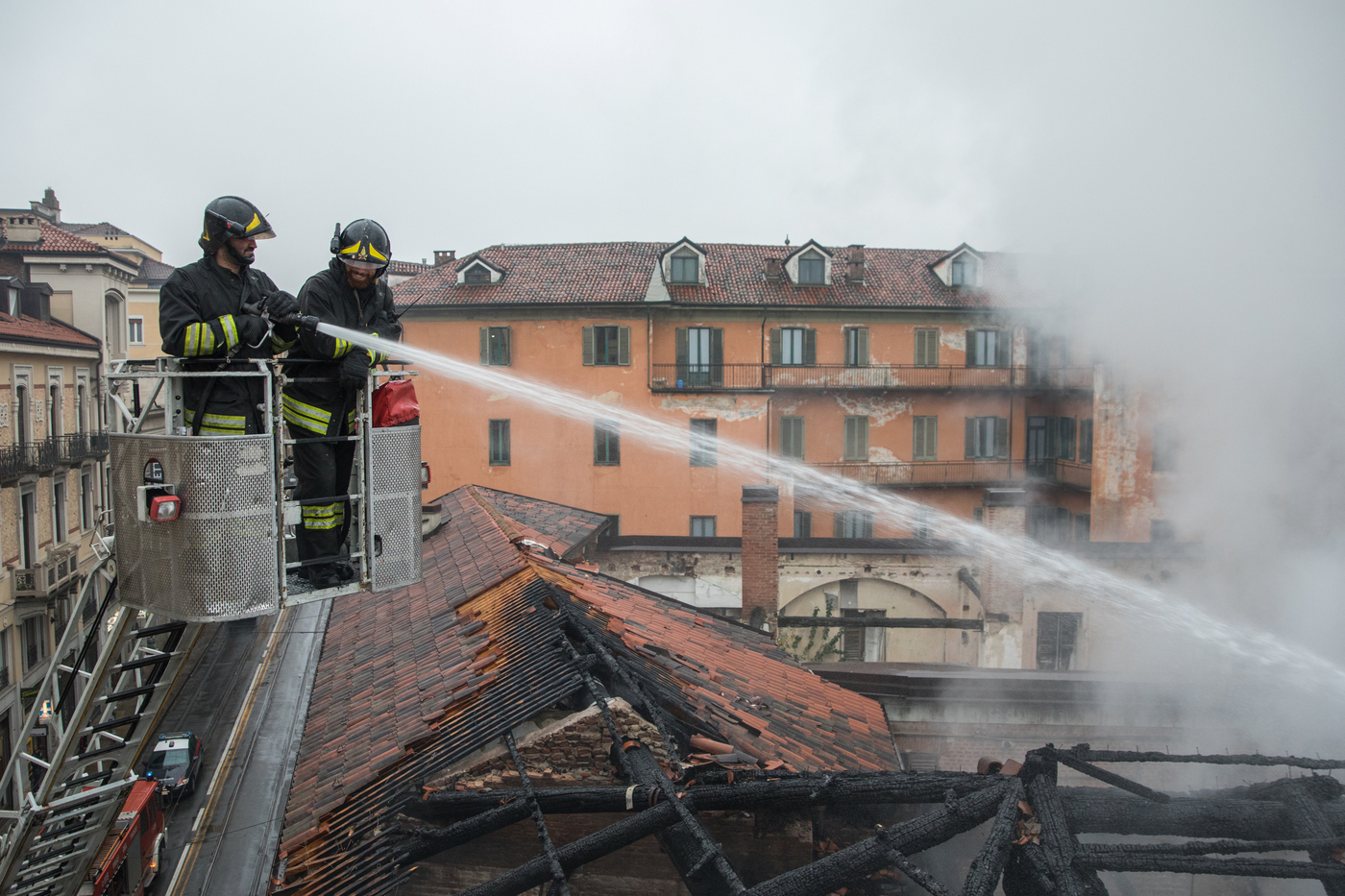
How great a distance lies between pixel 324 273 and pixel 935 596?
20.8 m

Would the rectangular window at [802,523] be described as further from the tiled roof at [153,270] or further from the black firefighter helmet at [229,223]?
the tiled roof at [153,270]

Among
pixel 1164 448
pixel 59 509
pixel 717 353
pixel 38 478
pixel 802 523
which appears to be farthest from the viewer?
pixel 802 523

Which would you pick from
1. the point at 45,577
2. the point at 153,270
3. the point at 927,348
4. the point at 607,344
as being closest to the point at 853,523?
the point at 927,348

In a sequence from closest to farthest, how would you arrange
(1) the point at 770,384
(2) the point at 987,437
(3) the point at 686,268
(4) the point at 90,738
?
(4) the point at 90,738 → (1) the point at 770,384 → (3) the point at 686,268 → (2) the point at 987,437

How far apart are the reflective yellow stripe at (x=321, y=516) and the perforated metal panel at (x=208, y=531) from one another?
0.43 meters

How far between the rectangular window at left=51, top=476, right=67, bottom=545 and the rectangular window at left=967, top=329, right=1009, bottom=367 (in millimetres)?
29072

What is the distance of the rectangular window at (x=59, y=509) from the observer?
75.7ft

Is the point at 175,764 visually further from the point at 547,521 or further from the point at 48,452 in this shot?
the point at 48,452

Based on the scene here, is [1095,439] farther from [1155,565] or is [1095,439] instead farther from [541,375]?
[541,375]

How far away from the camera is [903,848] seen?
12.9 feet

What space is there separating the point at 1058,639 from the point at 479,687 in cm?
1645

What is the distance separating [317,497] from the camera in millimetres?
4836

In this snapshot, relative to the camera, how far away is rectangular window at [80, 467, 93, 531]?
81.8 feet

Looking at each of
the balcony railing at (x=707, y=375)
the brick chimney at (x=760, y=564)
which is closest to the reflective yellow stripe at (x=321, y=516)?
the brick chimney at (x=760, y=564)
